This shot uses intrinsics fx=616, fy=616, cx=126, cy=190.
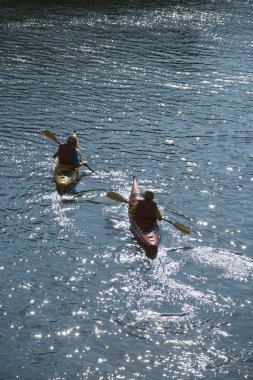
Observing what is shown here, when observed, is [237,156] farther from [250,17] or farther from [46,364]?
[250,17]

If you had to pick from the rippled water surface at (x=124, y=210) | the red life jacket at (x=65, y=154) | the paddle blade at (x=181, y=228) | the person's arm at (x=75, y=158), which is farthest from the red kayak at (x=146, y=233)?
the red life jacket at (x=65, y=154)

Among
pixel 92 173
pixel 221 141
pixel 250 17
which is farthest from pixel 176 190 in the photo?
pixel 250 17

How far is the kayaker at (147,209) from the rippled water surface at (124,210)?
2.99ft

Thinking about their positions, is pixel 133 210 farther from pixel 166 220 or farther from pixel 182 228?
pixel 182 228

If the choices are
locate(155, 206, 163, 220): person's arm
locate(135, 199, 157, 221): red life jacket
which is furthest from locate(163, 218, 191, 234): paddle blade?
locate(135, 199, 157, 221): red life jacket

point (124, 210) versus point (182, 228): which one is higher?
point (182, 228)

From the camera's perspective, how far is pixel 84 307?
66.8 feet

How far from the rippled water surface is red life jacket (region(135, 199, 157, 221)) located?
93 centimetres

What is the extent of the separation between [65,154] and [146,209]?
6420mm

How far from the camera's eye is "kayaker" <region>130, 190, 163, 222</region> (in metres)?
24.5

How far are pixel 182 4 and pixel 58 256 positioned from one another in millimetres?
49537

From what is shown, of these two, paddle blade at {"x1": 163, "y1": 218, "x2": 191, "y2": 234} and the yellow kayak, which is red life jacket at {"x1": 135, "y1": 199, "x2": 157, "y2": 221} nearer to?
paddle blade at {"x1": 163, "y1": 218, "x2": 191, "y2": 234}

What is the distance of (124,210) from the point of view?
26641 millimetres

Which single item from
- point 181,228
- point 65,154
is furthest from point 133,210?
point 65,154
